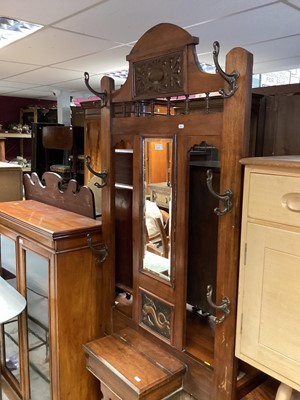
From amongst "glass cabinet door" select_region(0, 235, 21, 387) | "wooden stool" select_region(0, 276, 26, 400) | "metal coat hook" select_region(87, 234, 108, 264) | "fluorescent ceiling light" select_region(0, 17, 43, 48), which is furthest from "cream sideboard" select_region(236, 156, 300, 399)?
"fluorescent ceiling light" select_region(0, 17, 43, 48)

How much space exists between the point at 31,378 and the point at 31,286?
54cm

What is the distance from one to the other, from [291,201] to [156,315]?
763 millimetres

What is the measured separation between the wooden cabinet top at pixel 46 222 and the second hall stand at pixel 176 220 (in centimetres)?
11

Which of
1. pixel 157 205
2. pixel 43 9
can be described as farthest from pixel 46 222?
pixel 43 9

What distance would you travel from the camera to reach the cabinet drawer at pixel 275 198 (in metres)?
0.96

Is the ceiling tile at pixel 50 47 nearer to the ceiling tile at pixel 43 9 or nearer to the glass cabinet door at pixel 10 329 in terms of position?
the ceiling tile at pixel 43 9

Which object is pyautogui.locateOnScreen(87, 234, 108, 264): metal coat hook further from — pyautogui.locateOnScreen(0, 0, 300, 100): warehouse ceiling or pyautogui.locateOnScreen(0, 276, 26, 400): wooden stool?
pyautogui.locateOnScreen(0, 0, 300, 100): warehouse ceiling

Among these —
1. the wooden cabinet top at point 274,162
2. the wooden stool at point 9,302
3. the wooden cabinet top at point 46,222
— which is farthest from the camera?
the wooden stool at point 9,302

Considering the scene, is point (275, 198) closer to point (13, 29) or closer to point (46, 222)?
point (46, 222)

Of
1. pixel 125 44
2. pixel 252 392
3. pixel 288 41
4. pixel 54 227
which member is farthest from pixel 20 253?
pixel 288 41

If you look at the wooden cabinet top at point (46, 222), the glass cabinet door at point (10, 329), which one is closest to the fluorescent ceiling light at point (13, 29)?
the wooden cabinet top at point (46, 222)

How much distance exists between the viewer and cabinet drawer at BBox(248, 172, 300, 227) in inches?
37.6

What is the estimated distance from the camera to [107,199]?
1634 millimetres

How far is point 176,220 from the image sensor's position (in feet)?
4.33
